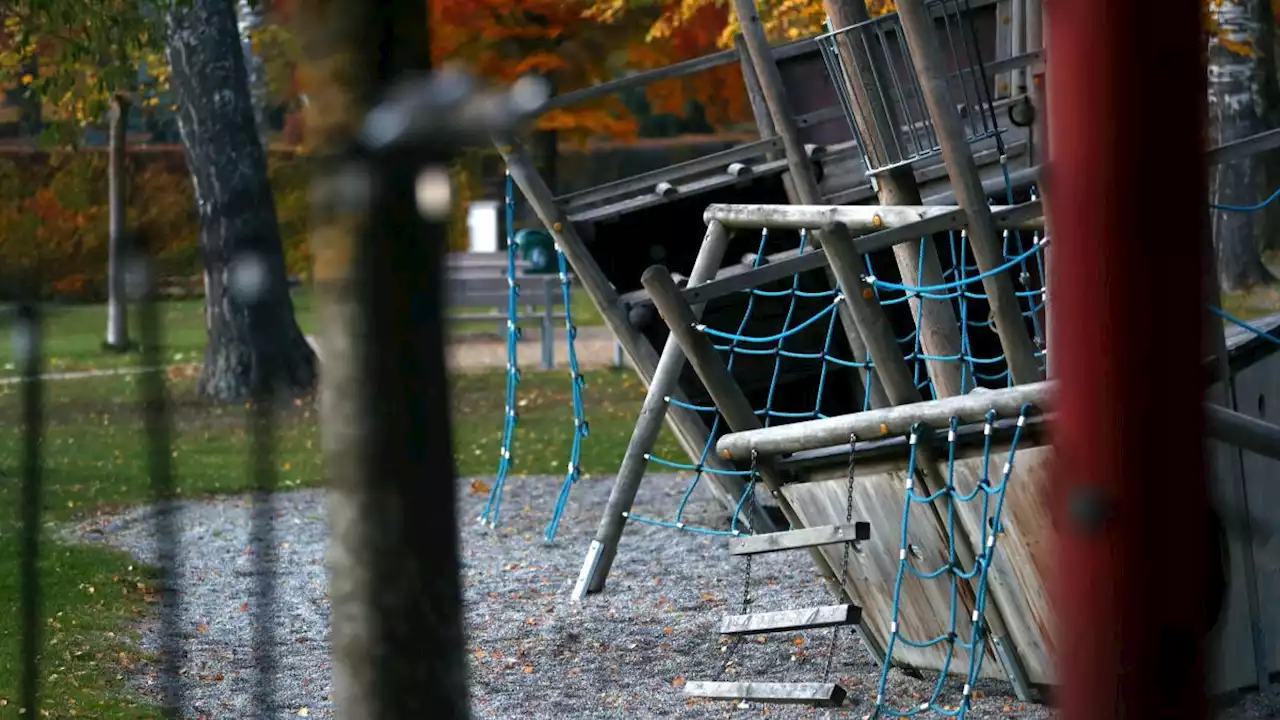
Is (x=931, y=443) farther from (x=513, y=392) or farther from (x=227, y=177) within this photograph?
(x=227, y=177)

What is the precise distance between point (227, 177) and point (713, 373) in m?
12.3

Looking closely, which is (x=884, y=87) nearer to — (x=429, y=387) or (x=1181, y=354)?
(x=429, y=387)

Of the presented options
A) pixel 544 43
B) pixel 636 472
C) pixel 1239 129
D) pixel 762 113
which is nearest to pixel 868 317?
pixel 636 472

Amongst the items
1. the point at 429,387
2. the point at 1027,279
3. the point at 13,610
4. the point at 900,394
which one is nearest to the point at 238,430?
the point at 13,610

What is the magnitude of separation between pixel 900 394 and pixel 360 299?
425cm

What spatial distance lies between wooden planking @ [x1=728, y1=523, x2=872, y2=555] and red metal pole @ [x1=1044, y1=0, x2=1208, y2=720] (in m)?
4.52

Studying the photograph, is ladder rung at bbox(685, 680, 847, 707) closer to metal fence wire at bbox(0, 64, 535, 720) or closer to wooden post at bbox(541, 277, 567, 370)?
metal fence wire at bbox(0, 64, 535, 720)

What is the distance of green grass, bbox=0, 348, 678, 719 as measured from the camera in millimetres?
7562

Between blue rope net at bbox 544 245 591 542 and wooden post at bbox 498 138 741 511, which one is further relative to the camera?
blue rope net at bbox 544 245 591 542

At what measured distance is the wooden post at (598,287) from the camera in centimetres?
903

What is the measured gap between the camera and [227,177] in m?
18.0

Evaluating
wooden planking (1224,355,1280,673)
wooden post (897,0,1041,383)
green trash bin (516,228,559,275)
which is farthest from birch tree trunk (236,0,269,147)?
wooden planking (1224,355,1280,673)

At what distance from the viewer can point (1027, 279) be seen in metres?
8.36

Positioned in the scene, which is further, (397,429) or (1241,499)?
(1241,499)
